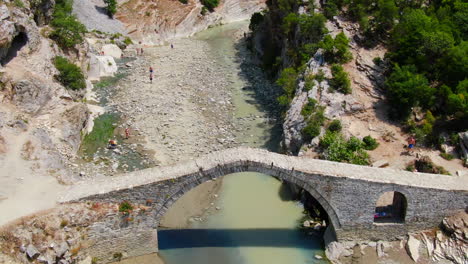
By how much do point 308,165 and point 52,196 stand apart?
13.5m

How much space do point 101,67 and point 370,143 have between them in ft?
96.2

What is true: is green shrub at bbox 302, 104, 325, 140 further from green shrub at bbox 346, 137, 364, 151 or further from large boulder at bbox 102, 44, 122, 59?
large boulder at bbox 102, 44, 122, 59

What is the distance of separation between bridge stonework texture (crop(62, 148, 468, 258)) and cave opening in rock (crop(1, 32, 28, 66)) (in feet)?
57.3

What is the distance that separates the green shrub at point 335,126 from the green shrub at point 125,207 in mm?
14838

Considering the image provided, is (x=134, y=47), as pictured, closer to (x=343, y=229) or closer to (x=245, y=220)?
(x=245, y=220)

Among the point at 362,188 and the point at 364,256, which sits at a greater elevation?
the point at 362,188

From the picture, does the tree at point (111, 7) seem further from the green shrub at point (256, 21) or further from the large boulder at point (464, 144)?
the large boulder at point (464, 144)

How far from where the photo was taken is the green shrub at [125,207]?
23562 millimetres

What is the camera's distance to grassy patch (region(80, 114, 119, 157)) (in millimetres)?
34513

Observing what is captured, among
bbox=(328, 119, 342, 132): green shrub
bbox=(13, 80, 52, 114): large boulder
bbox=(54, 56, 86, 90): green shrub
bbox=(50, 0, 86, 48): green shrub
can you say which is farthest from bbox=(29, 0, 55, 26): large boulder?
bbox=(328, 119, 342, 132): green shrub

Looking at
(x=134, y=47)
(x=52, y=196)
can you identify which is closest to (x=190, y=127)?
(x=52, y=196)

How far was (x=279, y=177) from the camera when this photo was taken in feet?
79.2

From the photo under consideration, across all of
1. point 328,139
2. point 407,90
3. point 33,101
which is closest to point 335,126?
point 328,139

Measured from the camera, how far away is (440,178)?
83.1 ft
